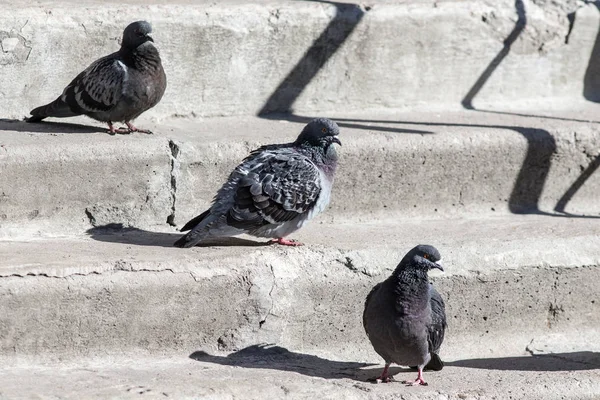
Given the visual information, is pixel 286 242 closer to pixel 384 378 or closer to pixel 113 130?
pixel 384 378

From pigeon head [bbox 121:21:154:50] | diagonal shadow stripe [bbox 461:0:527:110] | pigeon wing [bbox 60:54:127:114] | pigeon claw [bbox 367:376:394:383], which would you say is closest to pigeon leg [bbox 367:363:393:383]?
pigeon claw [bbox 367:376:394:383]

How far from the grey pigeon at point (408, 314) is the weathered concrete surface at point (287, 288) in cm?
58

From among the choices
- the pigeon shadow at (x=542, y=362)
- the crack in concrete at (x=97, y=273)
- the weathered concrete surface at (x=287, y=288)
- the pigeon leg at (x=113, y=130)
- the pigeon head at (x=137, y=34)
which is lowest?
the pigeon shadow at (x=542, y=362)

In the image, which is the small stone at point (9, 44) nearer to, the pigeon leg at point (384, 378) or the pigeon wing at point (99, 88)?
the pigeon wing at point (99, 88)

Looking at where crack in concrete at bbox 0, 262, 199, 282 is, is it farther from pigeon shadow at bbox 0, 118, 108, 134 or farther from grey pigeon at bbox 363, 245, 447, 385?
pigeon shadow at bbox 0, 118, 108, 134

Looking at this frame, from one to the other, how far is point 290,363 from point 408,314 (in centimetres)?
73

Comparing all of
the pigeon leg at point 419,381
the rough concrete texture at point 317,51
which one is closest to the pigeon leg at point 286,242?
the pigeon leg at point 419,381

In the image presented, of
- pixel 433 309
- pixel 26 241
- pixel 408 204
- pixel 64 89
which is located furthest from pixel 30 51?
pixel 433 309

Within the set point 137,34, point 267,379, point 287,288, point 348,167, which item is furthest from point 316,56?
point 267,379

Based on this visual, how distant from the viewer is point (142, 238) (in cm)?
580

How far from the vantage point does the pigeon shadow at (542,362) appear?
5.64 meters

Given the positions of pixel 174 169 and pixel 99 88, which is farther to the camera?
pixel 99 88

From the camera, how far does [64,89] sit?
6414mm

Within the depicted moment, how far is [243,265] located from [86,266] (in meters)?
0.75
